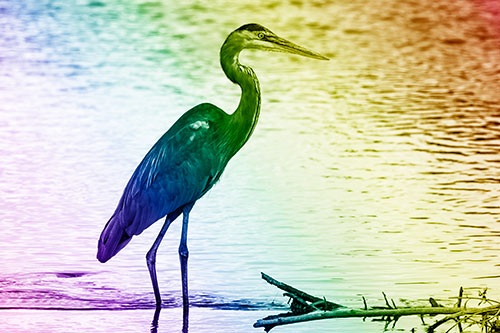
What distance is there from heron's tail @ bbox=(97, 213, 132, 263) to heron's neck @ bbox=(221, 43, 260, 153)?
709 millimetres

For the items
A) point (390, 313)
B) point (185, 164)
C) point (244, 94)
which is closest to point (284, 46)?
point (244, 94)

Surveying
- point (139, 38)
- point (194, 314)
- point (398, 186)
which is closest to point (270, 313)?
point (194, 314)

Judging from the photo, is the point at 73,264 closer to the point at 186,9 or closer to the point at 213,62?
the point at 213,62

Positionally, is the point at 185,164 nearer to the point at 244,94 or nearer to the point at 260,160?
the point at 244,94

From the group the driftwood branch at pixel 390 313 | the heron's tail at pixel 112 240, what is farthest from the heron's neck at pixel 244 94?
the driftwood branch at pixel 390 313

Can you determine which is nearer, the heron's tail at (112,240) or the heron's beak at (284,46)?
the heron's tail at (112,240)

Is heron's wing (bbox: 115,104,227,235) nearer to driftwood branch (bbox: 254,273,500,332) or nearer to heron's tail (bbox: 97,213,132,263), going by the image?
heron's tail (bbox: 97,213,132,263)

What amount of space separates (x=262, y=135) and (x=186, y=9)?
640 cm

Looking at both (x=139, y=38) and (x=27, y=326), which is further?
(x=139, y=38)

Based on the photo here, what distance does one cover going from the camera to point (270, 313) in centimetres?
623

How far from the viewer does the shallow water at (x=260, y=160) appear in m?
6.66

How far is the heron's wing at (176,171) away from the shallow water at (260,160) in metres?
0.45

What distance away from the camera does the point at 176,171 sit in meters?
6.43

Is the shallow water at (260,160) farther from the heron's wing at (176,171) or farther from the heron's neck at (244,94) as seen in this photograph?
the heron's neck at (244,94)
